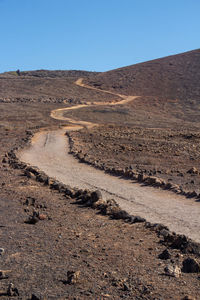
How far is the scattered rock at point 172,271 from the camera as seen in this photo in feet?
17.7

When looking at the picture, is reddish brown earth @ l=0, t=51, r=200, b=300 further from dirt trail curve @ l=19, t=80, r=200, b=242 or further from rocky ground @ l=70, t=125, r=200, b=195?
dirt trail curve @ l=19, t=80, r=200, b=242

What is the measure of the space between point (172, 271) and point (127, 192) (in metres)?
6.41

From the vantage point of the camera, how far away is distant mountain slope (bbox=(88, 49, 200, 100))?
192ft

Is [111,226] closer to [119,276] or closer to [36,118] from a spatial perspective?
[119,276]

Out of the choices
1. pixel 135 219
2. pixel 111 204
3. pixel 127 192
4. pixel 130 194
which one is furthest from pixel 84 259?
pixel 127 192

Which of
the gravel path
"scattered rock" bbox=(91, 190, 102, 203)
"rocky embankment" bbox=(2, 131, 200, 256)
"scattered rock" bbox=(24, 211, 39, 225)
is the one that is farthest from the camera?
"scattered rock" bbox=(91, 190, 102, 203)

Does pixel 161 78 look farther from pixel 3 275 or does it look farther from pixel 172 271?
pixel 3 275

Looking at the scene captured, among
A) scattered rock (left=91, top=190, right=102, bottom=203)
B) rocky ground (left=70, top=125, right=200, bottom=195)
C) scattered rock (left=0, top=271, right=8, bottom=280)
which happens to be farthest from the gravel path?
scattered rock (left=0, top=271, right=8, bottom=280)

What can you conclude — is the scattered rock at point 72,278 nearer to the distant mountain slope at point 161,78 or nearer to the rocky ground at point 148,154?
the rocky ground at point 148,154

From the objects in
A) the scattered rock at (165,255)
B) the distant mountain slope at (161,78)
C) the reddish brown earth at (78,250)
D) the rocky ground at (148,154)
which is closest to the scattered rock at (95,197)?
the reddish brown earth at (78,250)

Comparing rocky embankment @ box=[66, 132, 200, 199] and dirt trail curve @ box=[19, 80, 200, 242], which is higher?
rocky embankment @ box=[66, 132, 200, 199]

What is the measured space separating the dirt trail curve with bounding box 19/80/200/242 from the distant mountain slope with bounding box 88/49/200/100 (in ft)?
126

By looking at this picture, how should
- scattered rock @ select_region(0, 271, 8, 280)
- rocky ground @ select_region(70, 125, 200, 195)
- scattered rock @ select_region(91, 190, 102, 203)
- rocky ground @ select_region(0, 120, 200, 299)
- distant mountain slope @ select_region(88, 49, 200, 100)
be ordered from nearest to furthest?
rocky ground @ select_region(0, 120, 200, 299) → scattered rock @ select_region(0, 271, 8, 280) → scattered rock @ select_region(91, 190, 102, 203) → rocky ground @ select_region(70, 125, 200, 195) → distant mountain slope @ select_region(88, 49, 200, 100)

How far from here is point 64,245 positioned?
6.76 meters
